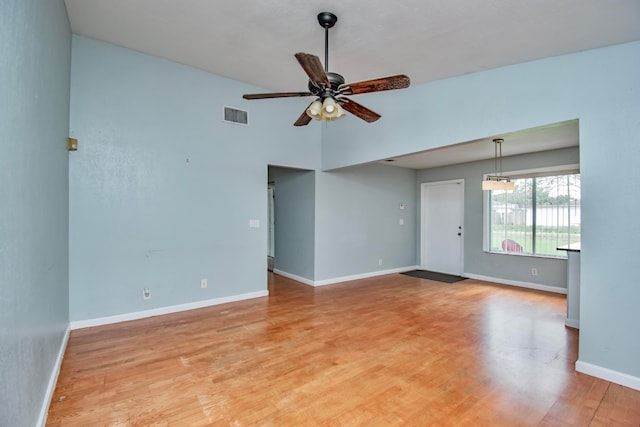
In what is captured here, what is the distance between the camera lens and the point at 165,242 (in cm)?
389

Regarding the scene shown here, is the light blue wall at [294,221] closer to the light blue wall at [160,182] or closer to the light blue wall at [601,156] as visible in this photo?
the light blue wall at [160,182]

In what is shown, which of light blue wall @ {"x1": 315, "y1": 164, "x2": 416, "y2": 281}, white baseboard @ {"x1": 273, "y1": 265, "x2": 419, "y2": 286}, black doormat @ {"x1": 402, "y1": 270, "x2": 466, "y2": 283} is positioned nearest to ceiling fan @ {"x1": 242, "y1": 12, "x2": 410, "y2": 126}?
light blue wall @ {"x1": 315, "y1": 164, "x2": 416, "y2": 281}

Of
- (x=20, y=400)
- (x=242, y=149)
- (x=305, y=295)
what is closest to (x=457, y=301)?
(x=305, y=295)

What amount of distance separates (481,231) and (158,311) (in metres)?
5.72

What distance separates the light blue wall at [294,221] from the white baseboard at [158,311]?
1.14 meters

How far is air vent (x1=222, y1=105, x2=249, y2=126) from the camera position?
14.3 feet

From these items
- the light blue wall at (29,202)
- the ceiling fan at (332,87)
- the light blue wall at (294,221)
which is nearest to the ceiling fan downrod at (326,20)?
the ceiling fan at (332,87)

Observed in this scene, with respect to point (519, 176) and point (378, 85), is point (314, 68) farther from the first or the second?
point (519, 176)

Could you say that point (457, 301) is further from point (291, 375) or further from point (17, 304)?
point (17, 304)

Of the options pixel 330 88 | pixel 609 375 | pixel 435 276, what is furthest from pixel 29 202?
pixel 435 276

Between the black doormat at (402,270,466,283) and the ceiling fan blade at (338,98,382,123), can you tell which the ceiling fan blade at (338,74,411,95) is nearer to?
the ceiling fan blade at (338,98,382,123)

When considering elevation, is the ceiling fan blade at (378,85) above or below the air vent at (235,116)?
below

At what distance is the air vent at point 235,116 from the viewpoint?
4.37m

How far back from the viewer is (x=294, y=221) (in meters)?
5.90
